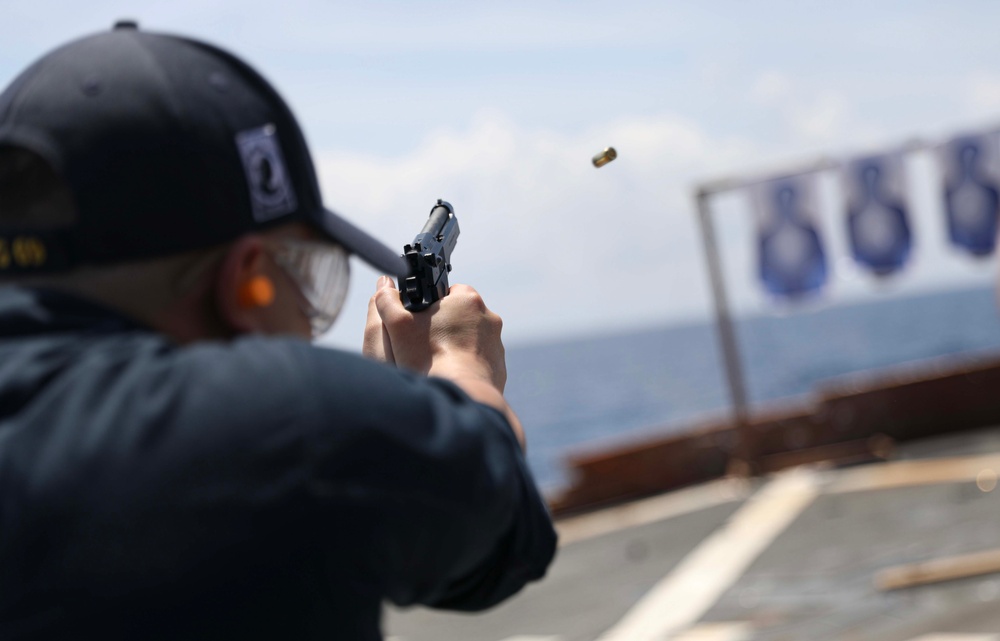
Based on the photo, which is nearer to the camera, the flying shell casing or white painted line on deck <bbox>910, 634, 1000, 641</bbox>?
the flying shell casing

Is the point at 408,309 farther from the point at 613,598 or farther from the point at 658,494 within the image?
the point at 658,494

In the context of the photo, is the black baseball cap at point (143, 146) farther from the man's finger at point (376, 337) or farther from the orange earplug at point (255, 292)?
the man's finger at point (376, 337)

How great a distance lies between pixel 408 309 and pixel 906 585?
8.01 meters

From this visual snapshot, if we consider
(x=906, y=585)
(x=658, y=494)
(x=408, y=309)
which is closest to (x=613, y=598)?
(x=906, y=585)

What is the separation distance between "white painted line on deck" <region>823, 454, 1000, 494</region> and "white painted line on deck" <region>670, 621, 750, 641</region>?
4.51 meters

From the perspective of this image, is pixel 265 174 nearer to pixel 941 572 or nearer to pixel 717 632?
pixel 717 632

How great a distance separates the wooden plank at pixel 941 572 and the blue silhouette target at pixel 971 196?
5.74m

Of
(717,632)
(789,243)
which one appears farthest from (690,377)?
(717,632)

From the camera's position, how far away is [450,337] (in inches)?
59.4

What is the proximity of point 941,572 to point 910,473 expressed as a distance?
4440 millimetres

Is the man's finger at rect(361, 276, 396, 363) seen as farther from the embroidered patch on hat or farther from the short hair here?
A: the short hair

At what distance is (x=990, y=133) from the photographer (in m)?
13.0

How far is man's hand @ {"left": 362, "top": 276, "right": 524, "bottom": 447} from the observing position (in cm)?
147

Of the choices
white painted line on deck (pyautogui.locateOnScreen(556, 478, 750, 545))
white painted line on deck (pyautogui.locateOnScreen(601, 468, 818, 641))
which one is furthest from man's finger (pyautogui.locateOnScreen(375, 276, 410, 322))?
white painted line on deck (pyautogui.locateOnScreen(556, 478, 750, 545))
